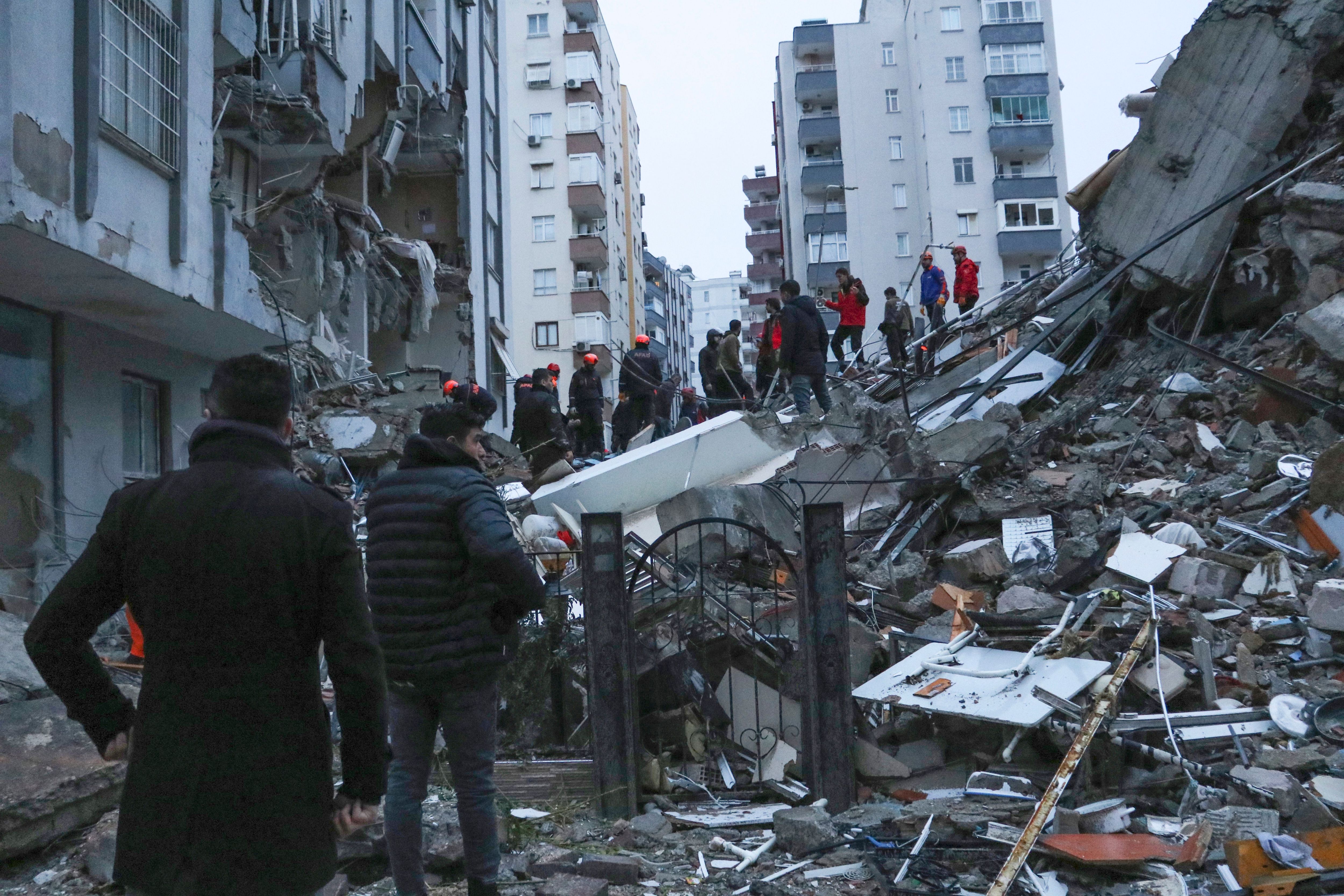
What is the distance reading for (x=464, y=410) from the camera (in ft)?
12.4

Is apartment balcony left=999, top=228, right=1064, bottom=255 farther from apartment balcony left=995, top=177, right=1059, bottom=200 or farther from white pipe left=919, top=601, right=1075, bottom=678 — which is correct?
white pipe left=919, top=601, right=1075, bottom=678

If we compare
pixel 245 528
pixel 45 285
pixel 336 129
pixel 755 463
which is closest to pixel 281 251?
pixel 336 129

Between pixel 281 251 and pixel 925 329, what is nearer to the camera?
pixel 281 251

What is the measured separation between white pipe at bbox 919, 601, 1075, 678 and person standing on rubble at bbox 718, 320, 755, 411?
8.53m

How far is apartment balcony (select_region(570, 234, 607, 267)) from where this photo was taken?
152 feet

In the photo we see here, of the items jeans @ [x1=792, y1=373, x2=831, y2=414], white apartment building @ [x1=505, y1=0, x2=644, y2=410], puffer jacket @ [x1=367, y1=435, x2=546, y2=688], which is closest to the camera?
puffer jacket @ [x1=367, y1=435, x2=546, y2=688]

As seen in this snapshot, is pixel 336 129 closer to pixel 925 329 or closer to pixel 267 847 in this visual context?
pixel 925 329

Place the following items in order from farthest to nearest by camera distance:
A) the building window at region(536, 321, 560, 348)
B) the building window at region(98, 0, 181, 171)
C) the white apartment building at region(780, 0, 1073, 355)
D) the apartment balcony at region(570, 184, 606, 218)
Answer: the apartment balcony at region(570, 184, 606, 218) → the building window at region(536, 321, 560, 348) → the white apartment building at region(780, 0, 1073, 355) → the building window at region(98, 0, 181, 171)

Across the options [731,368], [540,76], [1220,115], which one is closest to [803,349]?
[731,368]

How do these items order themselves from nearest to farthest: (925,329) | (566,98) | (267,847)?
(267,847), (925,329), (566,98)

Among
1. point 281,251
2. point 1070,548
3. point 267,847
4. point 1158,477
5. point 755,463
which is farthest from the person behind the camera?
point 281,251

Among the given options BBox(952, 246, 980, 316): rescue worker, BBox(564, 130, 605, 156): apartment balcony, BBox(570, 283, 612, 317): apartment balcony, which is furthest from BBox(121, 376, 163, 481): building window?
BBox(564, 130, 605, 156): apartment balcony

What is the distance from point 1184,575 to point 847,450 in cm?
336

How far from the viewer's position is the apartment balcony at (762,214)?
69.1m
